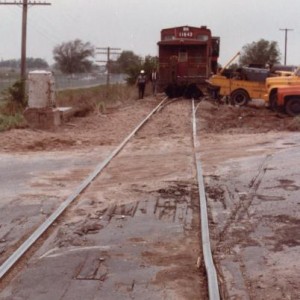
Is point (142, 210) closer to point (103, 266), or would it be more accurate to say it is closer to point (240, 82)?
point (103, 266)

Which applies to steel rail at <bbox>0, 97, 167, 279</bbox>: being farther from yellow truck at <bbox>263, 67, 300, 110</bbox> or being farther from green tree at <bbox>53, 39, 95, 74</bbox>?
green tree at <bbox>53, 39, 95, 74</bbox>

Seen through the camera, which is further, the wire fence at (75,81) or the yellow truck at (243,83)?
the wire fence at (75,81)

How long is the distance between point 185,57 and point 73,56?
8263cm

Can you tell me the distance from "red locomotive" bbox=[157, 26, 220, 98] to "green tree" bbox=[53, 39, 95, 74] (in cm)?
7920

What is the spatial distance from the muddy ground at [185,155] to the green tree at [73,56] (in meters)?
87.9

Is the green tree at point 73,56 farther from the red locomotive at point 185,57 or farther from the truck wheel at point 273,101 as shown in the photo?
the truck wheel at point 273,101

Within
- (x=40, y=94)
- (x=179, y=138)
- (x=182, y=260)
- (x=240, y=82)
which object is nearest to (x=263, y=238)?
(x=182, y=260)

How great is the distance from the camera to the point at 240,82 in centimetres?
3228

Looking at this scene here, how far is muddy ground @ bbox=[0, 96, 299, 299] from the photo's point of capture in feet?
22.8

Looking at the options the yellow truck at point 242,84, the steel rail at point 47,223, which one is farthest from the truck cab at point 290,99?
the steel rail at point 47,223

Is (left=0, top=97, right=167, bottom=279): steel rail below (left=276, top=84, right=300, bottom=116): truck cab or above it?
below

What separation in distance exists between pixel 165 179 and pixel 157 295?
243 inches

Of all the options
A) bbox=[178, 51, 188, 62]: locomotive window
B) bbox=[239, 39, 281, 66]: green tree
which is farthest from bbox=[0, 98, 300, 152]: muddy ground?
bbox=[239, 39, 281, 66]: green tree

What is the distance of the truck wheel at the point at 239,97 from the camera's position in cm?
3259
